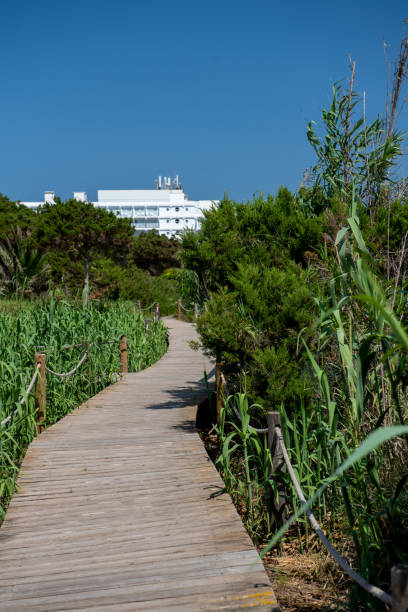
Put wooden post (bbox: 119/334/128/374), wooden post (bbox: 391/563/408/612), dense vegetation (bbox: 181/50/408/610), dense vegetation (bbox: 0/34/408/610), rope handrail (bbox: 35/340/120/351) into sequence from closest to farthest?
wooden post (bbox: 391/563/408/612) → dense vegetation (bbox: 0/34/408/610) → dense vegetation (bbox: 181/50/408/610) → rope handrail (bbox: 35/340/120/351) → wooden post (bbox: 119/334/128/374)

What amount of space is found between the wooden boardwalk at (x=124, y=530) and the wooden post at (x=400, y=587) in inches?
15.1

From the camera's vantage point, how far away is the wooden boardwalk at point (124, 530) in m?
2.54

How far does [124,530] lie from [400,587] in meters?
2.28

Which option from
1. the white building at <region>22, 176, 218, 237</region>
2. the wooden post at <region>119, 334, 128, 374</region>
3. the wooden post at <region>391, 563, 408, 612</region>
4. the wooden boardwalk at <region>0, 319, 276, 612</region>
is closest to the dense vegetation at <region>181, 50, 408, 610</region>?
the wooden boardwalk at <region>0, 319, 276, 612</region>

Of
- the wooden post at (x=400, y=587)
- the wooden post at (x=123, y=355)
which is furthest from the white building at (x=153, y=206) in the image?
the wooden post at (x=400, y=587)

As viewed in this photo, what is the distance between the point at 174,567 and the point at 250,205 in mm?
4791

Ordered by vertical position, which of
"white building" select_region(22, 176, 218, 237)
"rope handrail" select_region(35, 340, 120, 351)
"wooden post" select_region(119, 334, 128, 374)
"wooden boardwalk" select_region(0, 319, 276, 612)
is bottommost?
"wooden boardwalk" select_region(0, 319, 276, 612)

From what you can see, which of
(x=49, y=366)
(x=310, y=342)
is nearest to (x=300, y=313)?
(x=310, y=342)

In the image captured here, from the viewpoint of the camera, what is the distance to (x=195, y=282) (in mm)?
6688

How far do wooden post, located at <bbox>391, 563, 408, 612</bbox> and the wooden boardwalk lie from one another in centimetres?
38

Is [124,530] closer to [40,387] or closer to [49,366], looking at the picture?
[40,387]

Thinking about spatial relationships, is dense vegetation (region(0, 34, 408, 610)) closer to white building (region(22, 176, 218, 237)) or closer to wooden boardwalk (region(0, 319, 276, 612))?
wooden boardwalk (region(0, 319, 276, 612))

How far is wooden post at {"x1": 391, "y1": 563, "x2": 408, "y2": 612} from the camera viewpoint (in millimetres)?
1367

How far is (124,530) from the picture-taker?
3.30m
